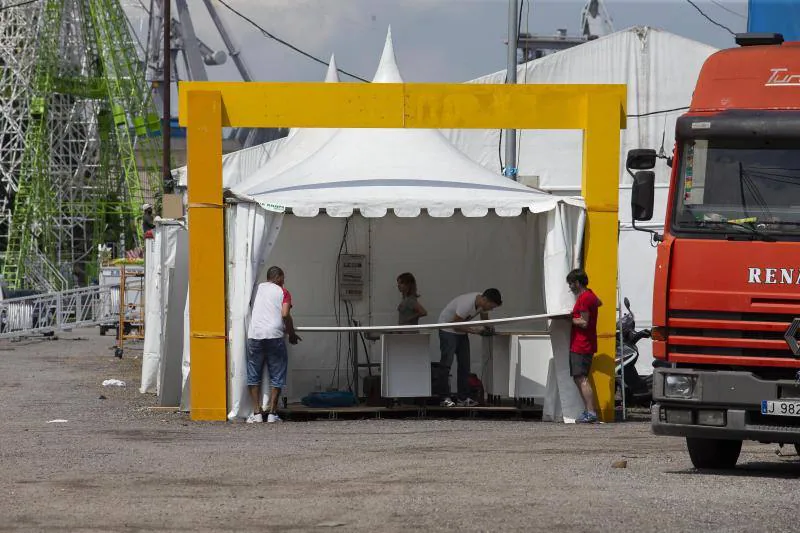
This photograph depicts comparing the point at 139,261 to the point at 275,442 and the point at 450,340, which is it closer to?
the point at 450,340

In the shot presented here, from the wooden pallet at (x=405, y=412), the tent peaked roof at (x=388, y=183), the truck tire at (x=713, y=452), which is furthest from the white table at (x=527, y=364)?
the truck tire at (x=713, y=452)

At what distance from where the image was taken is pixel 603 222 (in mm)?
16953

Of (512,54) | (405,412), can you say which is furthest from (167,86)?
(405,412)

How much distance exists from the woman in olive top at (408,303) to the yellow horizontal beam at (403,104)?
2.71m

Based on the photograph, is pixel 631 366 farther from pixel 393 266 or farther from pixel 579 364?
pixel 393 266

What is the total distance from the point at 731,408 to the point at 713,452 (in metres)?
1.14

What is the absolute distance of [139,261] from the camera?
44.2 m

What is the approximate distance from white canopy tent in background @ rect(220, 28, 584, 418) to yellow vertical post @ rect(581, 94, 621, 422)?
226 millimetres

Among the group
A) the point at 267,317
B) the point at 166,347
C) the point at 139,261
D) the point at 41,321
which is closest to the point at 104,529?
the point at 267,317

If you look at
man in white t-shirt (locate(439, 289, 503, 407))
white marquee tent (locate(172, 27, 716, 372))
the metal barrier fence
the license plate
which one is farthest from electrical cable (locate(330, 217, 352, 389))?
the metal barrier fence

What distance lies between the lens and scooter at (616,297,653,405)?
737 inches

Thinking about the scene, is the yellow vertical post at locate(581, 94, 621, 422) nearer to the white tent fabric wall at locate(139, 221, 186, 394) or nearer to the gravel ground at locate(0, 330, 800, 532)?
the gravel ground at locate(0, 330, 800, 532)

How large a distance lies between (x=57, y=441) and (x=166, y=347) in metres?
4.48

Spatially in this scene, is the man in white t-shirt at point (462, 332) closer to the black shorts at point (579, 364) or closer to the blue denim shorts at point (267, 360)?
the black shorts at point (579, 364)
